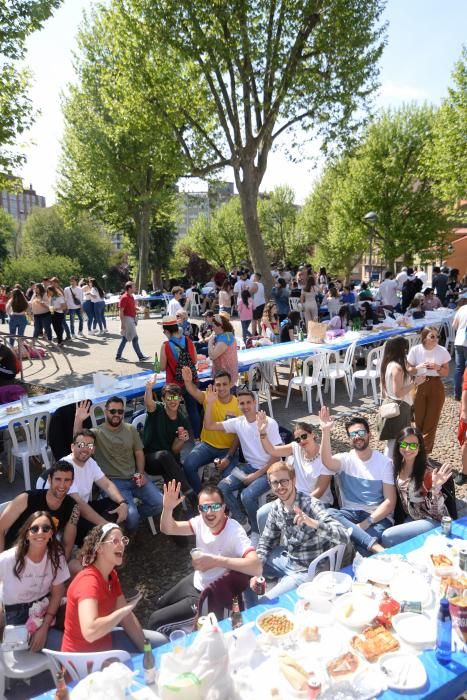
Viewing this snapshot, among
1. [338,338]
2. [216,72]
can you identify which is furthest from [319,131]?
[338,338]

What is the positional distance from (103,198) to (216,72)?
13.8 meters

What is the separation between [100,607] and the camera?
275 cm

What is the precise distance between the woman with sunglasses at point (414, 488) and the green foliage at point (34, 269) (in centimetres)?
3489

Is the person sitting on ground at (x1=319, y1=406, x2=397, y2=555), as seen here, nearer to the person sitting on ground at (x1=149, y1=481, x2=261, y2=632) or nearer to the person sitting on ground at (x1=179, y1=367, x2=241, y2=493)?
the person sitting on ground at (x1=149, y1=481, x2=261, y2=632)

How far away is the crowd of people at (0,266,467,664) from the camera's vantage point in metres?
3.02

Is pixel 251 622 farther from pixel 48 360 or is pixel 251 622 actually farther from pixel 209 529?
pixel 48 360

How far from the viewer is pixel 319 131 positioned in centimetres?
1516

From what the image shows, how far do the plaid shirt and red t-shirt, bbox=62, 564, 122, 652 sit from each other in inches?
46.9

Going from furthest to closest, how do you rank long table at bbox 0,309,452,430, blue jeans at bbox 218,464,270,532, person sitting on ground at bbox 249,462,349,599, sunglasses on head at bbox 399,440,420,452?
long table at bbox 0,309,452,430
blue jeans at bbox 218,464,270,532
sunglasses on head at bbox 399,440,420,452
person sitting on ground at bbox 249,462,349,599

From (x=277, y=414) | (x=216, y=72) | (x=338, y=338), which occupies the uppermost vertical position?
(x=216, y=72)

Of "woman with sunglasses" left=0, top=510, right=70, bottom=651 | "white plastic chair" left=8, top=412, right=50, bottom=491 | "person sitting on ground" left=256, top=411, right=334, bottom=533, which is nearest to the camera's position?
"woman with sunglasses" left=0, top=510, right=70, bottom=651

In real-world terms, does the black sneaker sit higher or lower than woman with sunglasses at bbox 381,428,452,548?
lower

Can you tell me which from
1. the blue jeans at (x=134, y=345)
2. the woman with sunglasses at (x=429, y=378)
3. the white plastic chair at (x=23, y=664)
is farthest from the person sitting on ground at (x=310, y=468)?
the blue jeans at (x=134, y=345)

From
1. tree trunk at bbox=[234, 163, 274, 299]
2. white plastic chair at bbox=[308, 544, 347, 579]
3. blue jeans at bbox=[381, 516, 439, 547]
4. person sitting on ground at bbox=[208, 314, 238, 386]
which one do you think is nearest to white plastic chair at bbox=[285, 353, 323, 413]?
person sitting on ground at bbox=[208, 314, 238, 386]
